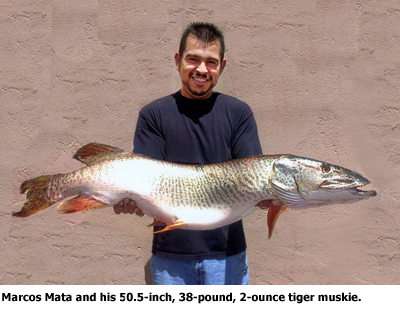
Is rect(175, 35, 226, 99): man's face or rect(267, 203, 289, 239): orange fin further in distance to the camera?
rect(175, 35, 226, 99): man's face

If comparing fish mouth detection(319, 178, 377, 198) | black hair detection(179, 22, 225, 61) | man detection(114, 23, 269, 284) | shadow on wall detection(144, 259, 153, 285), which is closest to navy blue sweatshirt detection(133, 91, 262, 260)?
man detection(114, 23, 269, 284)

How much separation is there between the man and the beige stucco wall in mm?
887

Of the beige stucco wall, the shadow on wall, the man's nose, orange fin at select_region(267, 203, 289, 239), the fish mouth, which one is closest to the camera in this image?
the fish mouth

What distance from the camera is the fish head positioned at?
7.87ft

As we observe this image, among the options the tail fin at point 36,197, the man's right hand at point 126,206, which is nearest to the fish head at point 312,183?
the man's right hand at point 126,206

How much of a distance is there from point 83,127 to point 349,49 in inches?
97.0

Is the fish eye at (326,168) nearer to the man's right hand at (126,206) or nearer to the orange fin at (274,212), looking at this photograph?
the orange fin at (274,212)

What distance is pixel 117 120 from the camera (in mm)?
3557

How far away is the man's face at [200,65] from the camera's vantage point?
2.63 m

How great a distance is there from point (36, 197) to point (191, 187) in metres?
1.00

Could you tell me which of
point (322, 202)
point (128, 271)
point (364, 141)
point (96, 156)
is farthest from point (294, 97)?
point (128, 271)

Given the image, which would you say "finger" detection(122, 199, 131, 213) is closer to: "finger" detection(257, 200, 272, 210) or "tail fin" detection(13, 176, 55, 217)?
"tail fin" detection(13, 176, 55, 217)

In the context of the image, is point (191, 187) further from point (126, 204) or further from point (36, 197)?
point (36, 197)

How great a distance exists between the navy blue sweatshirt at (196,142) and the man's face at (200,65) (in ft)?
0.41
